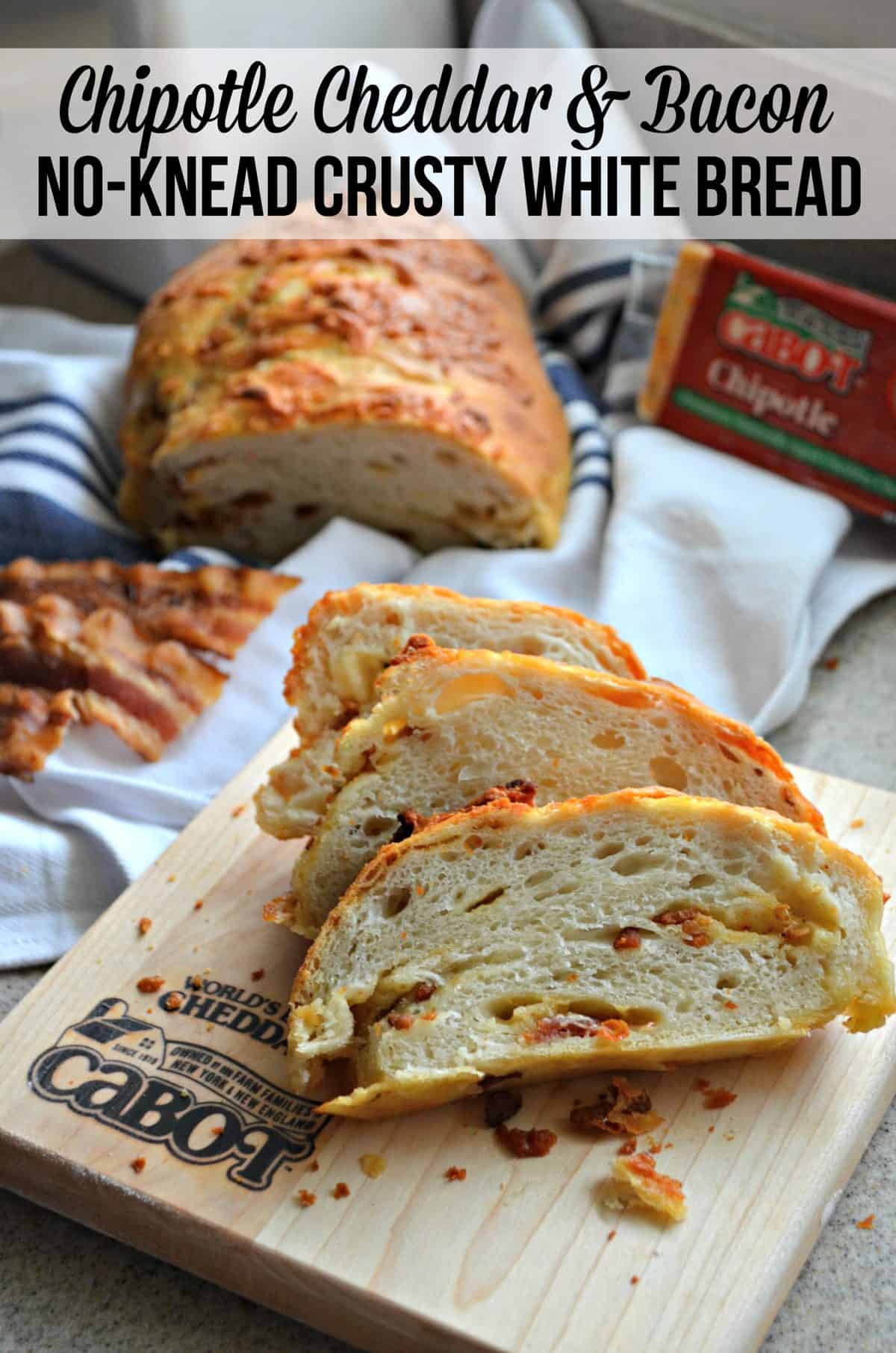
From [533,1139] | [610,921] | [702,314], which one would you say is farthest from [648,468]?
[533,1139]

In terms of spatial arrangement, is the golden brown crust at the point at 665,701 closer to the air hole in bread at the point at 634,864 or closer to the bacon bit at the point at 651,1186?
the air hole in bread at the point at 634,864

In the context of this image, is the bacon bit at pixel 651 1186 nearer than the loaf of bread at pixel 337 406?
Yes

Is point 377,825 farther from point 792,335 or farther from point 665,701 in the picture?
point 792,335

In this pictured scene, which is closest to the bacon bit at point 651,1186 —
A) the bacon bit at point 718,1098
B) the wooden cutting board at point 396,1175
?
the wooden cutting board at point 396,1175

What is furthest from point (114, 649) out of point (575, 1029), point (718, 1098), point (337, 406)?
point (718, 1098)

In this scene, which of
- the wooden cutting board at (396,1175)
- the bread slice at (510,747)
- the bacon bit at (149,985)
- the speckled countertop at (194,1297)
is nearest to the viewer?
the wooden cutting board at (396,1175)

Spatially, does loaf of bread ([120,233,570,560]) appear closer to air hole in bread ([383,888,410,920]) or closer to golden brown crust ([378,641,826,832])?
golden brown crust ([378,641,826,832])
